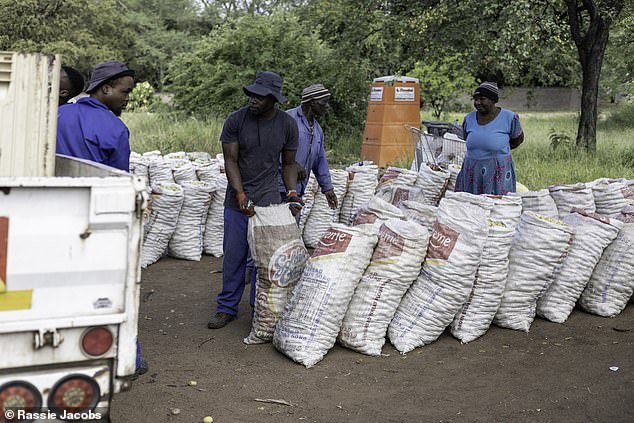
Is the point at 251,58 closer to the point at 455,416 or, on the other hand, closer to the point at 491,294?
the point at 491,294

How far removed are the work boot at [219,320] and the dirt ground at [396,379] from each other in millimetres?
45

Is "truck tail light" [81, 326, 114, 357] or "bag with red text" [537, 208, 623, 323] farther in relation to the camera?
"bag with red text" [537, 208, 623, 323]

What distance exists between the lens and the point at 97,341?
3.01 metres

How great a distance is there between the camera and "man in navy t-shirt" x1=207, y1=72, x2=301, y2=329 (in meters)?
5.47

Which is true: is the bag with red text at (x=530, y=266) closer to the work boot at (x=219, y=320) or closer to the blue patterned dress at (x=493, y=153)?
the blue patterned dress at (x=493, y=153)

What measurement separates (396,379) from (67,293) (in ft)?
8.12

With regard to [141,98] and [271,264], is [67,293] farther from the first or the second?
[141,98]

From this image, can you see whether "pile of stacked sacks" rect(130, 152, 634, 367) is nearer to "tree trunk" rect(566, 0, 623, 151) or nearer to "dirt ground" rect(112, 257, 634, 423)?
"dirt ground" rect(112, 257, 634, 423)

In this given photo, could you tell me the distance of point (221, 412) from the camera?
4.30 metres

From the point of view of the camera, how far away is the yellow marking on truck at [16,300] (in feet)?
9.34

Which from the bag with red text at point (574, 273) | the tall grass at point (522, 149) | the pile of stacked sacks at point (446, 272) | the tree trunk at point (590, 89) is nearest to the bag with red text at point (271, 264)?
the pile of stacked sacks at point (446, 272)

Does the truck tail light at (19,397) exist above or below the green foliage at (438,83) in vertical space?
below

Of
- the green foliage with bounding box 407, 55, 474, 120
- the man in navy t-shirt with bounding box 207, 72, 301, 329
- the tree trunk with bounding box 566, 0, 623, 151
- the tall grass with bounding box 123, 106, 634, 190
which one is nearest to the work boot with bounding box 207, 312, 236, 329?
the man in navy t-shirt with bounding box 207, 72, 301, 329

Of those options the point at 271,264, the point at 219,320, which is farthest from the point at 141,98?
the point at 271,264
